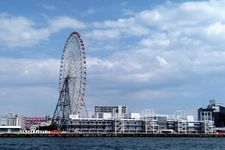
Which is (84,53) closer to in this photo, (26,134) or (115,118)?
(26,134)

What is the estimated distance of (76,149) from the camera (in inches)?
2908

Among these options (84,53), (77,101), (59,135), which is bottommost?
(59,135)

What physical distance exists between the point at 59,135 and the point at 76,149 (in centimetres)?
8645

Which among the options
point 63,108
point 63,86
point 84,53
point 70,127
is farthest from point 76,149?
point 70,127

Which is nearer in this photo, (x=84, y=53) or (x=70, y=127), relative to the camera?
(x=84, y=53)

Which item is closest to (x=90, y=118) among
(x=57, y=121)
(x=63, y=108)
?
(x=57, y=121)

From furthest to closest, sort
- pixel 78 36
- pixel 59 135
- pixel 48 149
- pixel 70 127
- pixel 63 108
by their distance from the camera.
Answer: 1. pixel 70 127
2. pixel 59 135
3. pixel 63 108
4. pixel 78 36
5. pixel 48 149

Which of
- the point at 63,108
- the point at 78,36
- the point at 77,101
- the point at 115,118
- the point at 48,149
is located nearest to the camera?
the point at 48,149

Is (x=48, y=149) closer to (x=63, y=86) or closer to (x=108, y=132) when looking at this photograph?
(x=63, y=86)

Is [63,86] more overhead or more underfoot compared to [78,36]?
more underfoot

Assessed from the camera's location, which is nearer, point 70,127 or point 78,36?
point 78,36

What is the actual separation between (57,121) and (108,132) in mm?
31842

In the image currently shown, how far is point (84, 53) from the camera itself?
124562 mm

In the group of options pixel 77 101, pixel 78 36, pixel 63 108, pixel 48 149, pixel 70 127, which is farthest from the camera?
pixel 70 127
